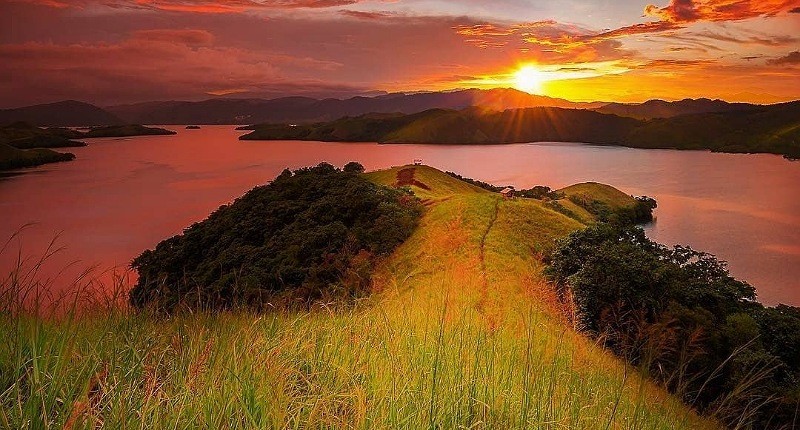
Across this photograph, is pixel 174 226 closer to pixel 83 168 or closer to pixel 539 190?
pixel 539 190

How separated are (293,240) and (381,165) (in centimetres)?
12745

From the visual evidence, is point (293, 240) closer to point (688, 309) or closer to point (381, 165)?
point (688, 309)

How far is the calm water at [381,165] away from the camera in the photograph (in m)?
86.4

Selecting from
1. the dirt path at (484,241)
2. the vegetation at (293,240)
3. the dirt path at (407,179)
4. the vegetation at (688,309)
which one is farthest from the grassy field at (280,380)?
the dirt path at (407,179)

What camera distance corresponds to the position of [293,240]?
1630 inches

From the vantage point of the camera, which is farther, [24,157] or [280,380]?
[24,157]

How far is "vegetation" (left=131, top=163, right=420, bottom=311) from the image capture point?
3450 centimetres

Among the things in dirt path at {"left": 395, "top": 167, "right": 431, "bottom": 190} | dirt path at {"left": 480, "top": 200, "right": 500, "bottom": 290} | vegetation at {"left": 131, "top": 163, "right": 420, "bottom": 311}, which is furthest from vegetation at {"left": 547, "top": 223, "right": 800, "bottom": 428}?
dirt path at {"left": 395, "top": 167, "right": 431, "bottom": 190}

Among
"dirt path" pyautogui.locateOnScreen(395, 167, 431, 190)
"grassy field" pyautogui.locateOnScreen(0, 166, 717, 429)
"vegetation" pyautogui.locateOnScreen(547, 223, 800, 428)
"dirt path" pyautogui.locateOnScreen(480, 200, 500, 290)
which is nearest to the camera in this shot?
"grassy field" pyautogui.locateOnScreen(0, 166, 717, 429)

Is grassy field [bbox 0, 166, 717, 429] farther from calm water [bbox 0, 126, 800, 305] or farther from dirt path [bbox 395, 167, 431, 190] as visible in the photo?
dirt path [bbox 395, 167, 431, 190]

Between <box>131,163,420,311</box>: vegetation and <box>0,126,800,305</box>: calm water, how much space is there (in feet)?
27.2

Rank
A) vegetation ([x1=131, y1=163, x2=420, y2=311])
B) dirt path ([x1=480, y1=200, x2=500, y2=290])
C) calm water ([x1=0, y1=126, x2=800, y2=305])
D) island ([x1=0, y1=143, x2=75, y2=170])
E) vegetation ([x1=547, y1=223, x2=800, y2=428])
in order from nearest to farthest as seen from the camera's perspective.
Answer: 1. vegetation ([x1=547, y1=223, x2=800, y2=428])
2. dirt path ([x1=480, y1=200, x2=500, y2=290])
3. vegetation ([x1=131, y1=163, x2=420, y2=311])
4. calm water ([x1=0, y1=126, x2=800, y2=305])
5. island ([x1=0, y1=143, x2=75, y2=170])

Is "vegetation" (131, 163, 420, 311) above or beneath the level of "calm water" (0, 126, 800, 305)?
above

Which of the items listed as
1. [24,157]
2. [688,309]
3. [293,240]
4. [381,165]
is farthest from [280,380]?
[24,157]
